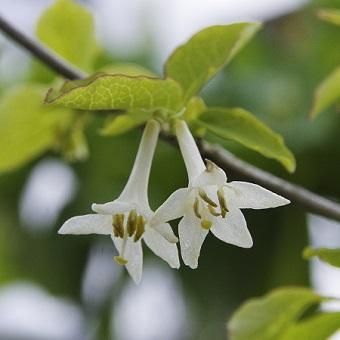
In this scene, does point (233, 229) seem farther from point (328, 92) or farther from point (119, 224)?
point (328, 92)

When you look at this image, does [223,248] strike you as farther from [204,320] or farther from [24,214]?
[24,214]

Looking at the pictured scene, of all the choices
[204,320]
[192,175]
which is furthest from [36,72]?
[192,175]

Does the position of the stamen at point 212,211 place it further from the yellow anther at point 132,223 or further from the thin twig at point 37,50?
the thin twig at point 37,50

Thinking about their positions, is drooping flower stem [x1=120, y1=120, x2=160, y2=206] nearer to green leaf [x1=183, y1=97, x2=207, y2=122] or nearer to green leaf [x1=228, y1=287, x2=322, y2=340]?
green leaf [x1=183, y1=97, x2=207, y2=122]

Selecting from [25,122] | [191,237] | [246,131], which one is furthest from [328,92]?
[25,122]

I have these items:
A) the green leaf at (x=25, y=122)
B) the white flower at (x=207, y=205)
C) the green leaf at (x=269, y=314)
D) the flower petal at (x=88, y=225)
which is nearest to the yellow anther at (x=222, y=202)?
the white flower at (x=207, y=205)
